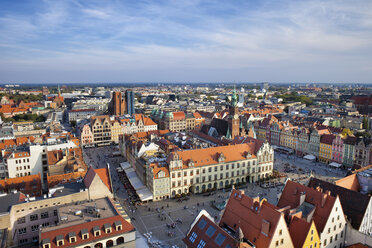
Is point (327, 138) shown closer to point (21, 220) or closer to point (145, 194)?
point (145, 194)

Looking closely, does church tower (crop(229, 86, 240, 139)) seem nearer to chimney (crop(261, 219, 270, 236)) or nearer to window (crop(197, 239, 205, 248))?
chimney (crop(261, 219, 270, 236))

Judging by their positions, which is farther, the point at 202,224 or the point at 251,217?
the point at 251,217

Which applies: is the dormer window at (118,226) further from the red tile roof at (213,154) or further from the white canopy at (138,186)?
the red tile roof at (213,154)

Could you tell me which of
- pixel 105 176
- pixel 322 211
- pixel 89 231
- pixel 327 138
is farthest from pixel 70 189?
pixel 327 138

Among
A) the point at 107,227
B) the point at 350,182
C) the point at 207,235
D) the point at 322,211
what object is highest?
the point at 350,182

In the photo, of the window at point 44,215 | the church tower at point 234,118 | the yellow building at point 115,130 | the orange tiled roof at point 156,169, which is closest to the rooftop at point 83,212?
the window at point 44,215
